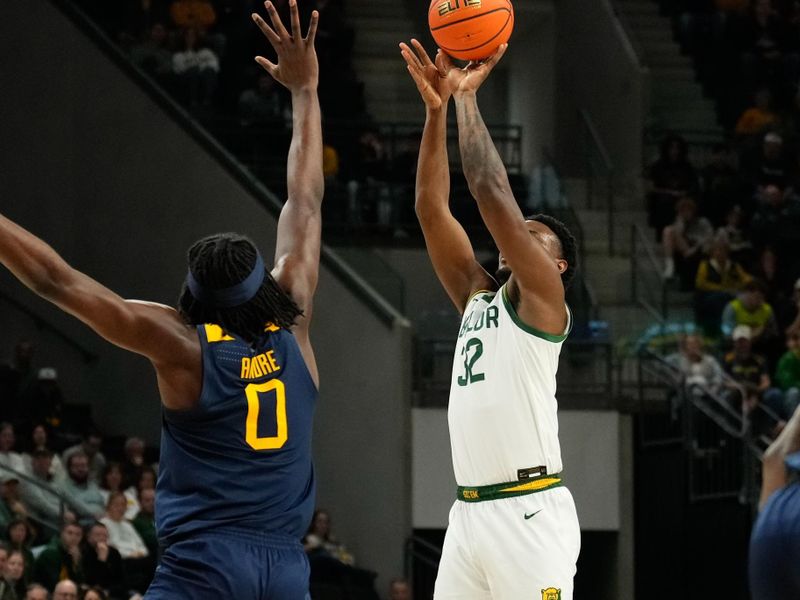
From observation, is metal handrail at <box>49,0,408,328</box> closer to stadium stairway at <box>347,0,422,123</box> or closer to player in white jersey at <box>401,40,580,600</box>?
stadium stairway at <box>347,0,422,123</box>

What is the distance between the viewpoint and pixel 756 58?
2155 centimetres

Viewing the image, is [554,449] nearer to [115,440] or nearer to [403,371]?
[403,371]

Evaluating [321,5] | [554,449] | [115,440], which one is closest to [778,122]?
[321,5]

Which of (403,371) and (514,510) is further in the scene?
(403,371)

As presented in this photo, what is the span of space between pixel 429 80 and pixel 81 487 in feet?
29.3

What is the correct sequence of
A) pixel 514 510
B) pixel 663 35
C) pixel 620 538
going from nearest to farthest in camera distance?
1. pixel 514 510
2. pixel 620 538
3. pixel 663 35

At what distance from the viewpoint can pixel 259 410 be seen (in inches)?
189

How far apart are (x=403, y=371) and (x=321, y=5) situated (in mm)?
6669

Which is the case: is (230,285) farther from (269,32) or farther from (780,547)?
(780,547)

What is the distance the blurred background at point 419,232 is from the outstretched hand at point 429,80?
815cm

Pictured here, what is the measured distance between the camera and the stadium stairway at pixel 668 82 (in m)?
21.5

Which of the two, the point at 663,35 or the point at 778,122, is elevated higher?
the point at 663,35

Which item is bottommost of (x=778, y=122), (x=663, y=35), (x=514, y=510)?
(x=514, y=510)

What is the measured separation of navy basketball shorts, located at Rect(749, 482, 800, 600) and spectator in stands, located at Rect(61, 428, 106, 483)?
37.0 feet
